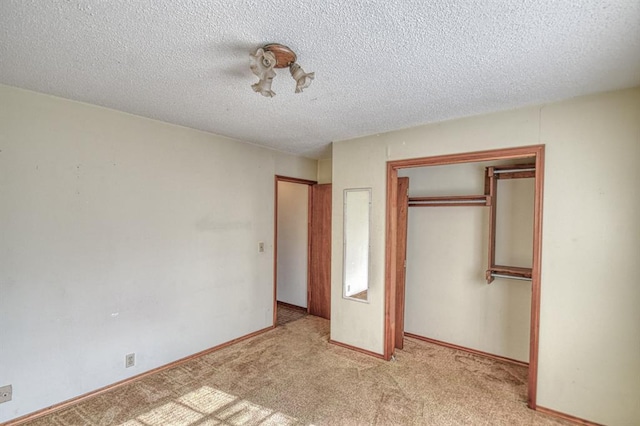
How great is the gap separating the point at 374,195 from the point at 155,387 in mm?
2699

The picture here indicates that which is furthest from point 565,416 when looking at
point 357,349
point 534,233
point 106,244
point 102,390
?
point 106,244

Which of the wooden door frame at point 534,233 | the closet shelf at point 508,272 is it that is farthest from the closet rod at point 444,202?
the closet shelf at point 508,272

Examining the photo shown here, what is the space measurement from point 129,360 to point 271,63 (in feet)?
9.05

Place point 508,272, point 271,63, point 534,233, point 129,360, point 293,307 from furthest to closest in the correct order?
point 293,307 → point 508,272 → point 129,360 → point 534,233 → point 271,63

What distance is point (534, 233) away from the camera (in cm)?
246

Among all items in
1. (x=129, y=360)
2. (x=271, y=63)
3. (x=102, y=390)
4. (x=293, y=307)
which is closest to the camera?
(x=271, y=63)

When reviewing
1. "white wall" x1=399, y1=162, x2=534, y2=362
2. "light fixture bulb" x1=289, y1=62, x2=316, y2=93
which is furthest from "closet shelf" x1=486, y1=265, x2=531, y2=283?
"light fixture bulb" x1=289, y1=62, x2=316, y2=93

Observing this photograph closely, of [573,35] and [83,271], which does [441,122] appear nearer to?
[573,35]

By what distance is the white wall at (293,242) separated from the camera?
16.2ft

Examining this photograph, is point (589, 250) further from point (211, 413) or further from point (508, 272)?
point (211, 413)

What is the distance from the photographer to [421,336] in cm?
378

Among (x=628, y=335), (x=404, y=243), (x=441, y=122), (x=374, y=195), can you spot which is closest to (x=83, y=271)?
(x=374, y=195)

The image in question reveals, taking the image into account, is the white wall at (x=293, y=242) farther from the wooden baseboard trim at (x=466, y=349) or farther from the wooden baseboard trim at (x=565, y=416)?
the wooden baseboard trim at (x=565, y=416)

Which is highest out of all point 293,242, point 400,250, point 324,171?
point 324,171
